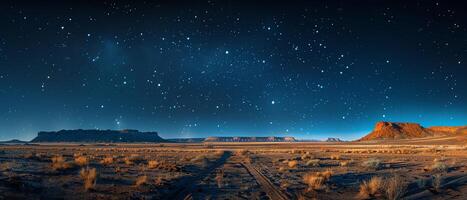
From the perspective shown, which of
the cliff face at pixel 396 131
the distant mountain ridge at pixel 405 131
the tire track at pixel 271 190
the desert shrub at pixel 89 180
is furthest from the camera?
the cliff face at pixel 396 131

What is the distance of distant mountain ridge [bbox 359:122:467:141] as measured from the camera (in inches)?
6393

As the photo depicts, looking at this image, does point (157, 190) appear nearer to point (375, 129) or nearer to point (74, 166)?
point (74, 166)

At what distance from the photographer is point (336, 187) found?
15141 mm

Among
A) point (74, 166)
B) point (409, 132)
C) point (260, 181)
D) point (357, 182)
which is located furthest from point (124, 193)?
point (409, 132)

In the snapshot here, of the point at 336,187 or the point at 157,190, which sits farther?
the point at 336,187

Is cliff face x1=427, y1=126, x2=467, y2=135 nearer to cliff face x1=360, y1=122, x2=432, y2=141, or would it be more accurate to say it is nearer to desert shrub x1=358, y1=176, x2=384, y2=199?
cliff face x1=360, y1=122, x2=432, y2=141

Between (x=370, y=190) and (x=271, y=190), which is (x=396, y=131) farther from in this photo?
(x=271, y=190)

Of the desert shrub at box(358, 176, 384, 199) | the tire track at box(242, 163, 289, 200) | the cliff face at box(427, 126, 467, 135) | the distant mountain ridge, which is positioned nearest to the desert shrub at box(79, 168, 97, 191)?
the tire track at box(242, 163, 289, 200)

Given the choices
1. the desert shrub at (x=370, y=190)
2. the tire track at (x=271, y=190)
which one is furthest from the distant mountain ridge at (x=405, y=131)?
the desert shrub at (x=370, y=190)

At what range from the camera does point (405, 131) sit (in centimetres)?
16912

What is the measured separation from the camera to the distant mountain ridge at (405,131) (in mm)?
162375

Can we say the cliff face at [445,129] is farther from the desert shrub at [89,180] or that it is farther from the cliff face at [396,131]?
the desert shrub at [89,180]

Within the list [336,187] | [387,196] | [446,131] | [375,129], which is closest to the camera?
[387,196]

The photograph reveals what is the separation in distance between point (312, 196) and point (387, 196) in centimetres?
267
